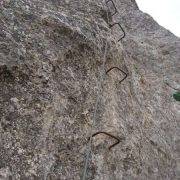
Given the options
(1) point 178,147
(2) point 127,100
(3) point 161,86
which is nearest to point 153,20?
(3) point 161,86

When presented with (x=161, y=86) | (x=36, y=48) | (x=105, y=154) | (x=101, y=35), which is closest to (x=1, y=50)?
(x=36, y=48)

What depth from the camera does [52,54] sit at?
6.37 meters

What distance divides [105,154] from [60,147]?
1050 mm

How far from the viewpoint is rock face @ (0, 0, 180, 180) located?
5.23 meters

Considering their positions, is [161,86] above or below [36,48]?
below

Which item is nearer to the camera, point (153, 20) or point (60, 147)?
point (60, 147)

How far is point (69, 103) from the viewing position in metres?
6.22

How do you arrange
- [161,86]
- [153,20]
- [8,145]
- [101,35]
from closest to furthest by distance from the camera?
[8,145] < [101,35] < [161,86] < [153,20]

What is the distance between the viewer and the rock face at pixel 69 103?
5.23m

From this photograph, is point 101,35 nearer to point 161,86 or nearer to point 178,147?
point 178,147

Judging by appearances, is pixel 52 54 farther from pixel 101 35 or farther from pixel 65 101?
pixel 101 35

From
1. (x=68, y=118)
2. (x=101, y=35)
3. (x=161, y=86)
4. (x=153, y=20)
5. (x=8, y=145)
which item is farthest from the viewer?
(x=153, y=20)

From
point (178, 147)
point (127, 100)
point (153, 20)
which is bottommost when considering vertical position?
point (153, 20)

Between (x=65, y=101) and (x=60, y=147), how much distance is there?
807mm
